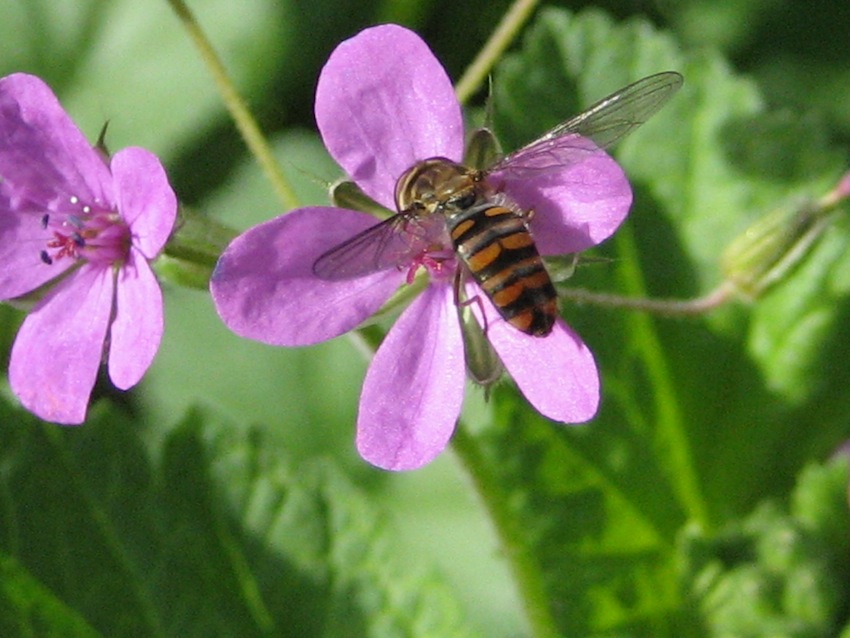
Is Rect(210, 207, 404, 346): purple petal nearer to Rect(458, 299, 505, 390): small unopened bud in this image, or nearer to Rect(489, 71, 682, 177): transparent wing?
Rect(458, 299, 505, 390): small unopened bud

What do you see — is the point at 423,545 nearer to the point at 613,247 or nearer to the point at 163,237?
the point at 613,247

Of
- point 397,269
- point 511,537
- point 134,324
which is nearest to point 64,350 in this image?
point 134,324

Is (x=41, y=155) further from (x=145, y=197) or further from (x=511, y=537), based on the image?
(x=511, y=537)

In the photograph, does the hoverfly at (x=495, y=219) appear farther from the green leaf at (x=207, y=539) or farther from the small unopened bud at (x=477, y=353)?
the green leaf at (x=207, y=539)

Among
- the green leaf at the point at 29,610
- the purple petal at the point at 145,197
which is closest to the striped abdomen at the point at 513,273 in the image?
the purple petal at the point at 145,197

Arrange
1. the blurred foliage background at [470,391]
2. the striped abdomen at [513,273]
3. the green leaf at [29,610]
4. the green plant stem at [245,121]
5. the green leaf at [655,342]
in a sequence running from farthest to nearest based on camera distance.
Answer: the green leaf at [655,342]
the blurred foliage background at [470,391]
the green leaf at [29,610]
the green plant stem at [245,121]
the striped abdomen at [513,273]

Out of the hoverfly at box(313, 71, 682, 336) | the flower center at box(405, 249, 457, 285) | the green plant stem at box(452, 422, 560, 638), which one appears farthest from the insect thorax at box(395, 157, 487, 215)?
the green plant stem at box(452, 422, 560, 638)
